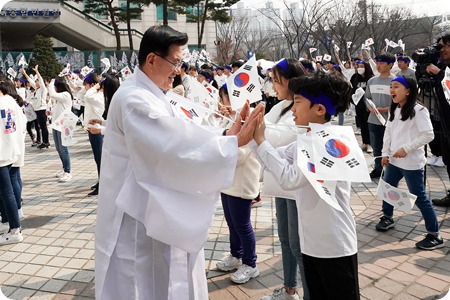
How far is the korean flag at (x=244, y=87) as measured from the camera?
3.06 meters

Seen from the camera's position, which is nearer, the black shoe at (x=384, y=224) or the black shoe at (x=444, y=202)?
the black shoe at (x=384, y=224)

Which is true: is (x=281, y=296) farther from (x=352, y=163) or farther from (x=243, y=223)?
(x=352, y=163)

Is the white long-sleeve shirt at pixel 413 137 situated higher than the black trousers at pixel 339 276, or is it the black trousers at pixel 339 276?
the white long-sleeve shirt at pixel 413 137

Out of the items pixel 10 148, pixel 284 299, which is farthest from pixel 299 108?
pixel 10 148

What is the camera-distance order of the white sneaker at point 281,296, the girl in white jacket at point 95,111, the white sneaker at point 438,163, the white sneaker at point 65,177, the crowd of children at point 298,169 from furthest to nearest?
the white sneaker at point 65,177 < the white sneaker at point 438,163 < the girl in white jacket at point 95,111 < the white sneaker at point 281,296 < the crowd of children at point 298,169

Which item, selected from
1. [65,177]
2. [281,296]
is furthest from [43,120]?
[281,296]

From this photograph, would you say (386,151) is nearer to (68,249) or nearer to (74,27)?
(68,249)

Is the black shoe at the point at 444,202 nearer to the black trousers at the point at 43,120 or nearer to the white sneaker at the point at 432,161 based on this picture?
the white sneaker at the point at 432,161

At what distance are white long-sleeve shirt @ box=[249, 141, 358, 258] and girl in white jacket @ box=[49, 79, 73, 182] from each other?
19.8 ft

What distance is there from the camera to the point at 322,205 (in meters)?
2.20

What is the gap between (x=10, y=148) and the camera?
4.48 m

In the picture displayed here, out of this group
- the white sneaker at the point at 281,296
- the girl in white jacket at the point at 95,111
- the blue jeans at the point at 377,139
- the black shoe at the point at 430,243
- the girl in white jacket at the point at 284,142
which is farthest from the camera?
the blue jeans at the point at 377,139

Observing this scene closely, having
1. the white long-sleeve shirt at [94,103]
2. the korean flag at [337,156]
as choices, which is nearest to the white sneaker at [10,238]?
the white long-sleeve shirt at [94,103]

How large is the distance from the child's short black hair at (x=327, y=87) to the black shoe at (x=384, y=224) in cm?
264
